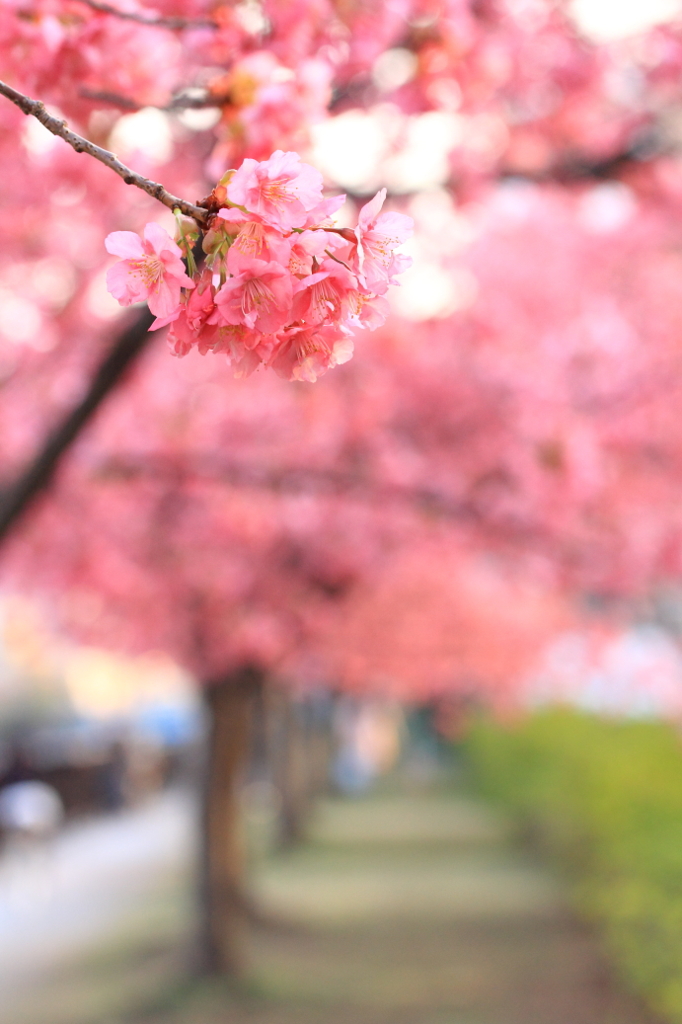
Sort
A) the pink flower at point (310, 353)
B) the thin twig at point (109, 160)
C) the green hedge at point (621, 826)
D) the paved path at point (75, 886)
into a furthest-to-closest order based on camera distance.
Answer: the paved path at point (75, 886), the green hedge at point (621, 826), the pink flower at point (310, 353), the thin twig at point (109, 160)

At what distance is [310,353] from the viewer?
1452 mm

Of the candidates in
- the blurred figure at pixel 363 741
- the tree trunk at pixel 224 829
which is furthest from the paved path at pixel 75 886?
the blurred figure at pixel 363 741

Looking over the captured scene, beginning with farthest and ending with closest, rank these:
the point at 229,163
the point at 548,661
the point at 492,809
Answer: the point at 492,809 → the point at 548,661 → the point at 229,163

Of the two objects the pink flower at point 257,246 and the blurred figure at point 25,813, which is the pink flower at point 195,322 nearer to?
the pink flower at point 257,246

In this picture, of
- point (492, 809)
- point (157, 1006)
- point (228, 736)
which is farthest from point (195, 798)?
point (492, 809)

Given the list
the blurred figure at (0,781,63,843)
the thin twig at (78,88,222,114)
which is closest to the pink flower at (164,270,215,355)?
the thin twig at (78,88,222,114)

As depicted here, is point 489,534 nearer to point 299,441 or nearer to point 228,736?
point 299,441

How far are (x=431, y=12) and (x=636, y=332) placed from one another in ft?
17.1

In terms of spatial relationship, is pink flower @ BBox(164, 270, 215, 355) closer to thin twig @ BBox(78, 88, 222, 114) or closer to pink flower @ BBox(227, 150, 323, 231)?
pink flower @ BBox(227, 150, 323, 231)

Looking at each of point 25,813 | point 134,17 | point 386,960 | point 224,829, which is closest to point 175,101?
point 134,17

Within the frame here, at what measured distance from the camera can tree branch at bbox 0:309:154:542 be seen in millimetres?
4027

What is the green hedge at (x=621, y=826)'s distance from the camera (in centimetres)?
789

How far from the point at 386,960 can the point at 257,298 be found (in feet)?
34.1

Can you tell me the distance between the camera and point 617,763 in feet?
39.3
